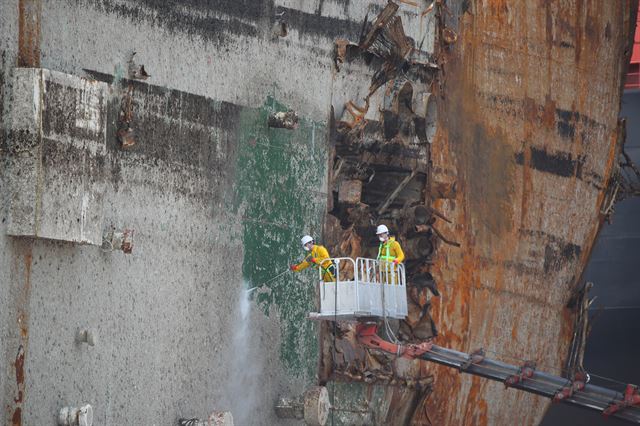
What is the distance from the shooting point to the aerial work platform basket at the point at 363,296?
16500 millimetres

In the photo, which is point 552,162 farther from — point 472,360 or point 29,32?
point 29,32

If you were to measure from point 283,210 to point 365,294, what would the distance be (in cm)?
150

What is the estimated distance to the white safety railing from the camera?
16.5 m

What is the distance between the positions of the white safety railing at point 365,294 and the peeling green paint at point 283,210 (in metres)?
0.61

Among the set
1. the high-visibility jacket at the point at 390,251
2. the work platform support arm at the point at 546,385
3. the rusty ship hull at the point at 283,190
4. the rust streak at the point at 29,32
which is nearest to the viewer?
the rust streak at the point at 29,32

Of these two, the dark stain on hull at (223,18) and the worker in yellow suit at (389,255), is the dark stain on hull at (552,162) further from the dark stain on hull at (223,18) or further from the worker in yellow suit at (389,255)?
the worker in yellow suit at (389,255)

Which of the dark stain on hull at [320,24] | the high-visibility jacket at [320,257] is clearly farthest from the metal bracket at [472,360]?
the dark stain on hull at [320,24]

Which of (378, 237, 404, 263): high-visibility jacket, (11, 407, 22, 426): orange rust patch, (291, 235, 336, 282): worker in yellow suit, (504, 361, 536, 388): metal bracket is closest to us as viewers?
(11, 407, 22, 426): orange rust patch

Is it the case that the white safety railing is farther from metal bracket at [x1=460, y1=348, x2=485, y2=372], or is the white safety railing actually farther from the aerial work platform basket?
metal bracket at [x1=460, y1=348, x2=485, y2=372]

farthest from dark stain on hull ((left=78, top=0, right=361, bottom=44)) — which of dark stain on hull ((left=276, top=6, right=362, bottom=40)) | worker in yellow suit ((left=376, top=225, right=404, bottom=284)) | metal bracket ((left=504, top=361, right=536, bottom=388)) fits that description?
metal bracket ((left=504, top=361, right=536, bottom=388))

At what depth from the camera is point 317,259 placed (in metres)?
16.4

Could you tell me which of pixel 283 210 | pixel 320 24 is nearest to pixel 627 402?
pixel 283 210

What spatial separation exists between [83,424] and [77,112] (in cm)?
271

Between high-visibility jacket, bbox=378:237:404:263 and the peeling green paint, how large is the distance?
44.8 inches
